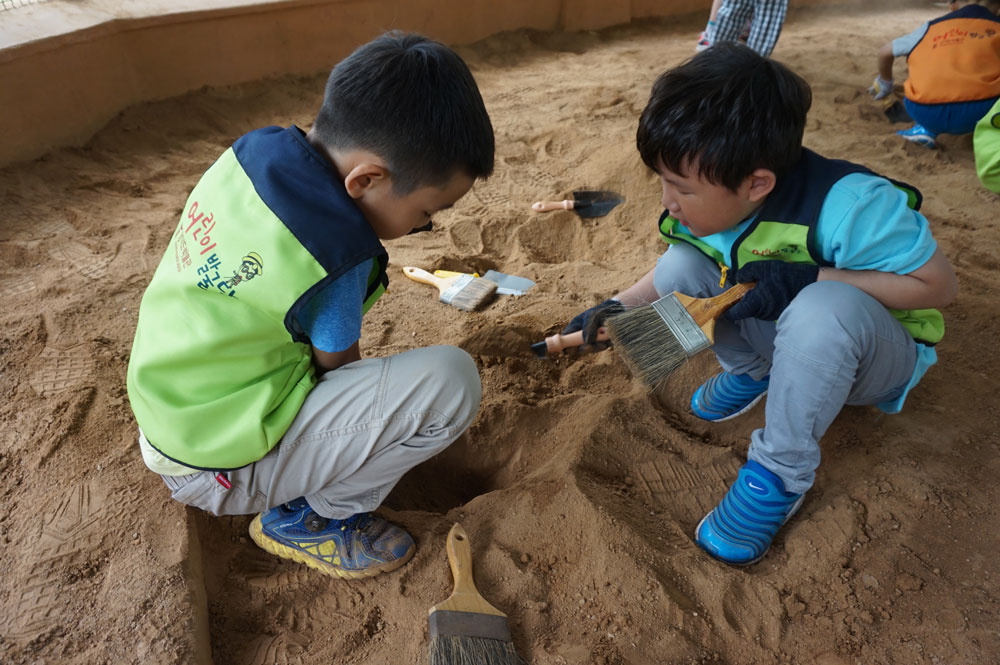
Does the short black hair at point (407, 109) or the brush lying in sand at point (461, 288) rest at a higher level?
the short black hair at point (407, 109)

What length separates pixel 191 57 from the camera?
3.43m

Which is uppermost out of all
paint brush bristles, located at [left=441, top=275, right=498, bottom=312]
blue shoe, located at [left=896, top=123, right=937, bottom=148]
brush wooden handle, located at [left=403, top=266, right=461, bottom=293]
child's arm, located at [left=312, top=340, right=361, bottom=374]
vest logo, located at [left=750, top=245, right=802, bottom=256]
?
child's arm, located at [left=312, top=340, right=361, bottom=374]

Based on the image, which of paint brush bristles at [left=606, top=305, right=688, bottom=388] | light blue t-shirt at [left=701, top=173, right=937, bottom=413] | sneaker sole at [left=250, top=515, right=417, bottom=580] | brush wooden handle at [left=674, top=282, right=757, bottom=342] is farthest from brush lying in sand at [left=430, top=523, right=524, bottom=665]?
light blue t-shirt at [left=701, top=173, right=937, bottom=413]

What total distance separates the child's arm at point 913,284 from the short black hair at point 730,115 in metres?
0.28

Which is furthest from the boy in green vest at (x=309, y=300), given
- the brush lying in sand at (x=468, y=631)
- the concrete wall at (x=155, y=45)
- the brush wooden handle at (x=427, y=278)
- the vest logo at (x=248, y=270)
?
the concrete wall at (x=155, y=45)

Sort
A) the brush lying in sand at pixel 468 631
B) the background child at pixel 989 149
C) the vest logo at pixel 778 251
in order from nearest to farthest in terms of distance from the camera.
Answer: the brush lying in sand at pixel 468 631 < the vest logo at pixel 778 251 < the background child at pixel 989 149

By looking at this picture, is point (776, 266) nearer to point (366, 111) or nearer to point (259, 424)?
point (366, 111)

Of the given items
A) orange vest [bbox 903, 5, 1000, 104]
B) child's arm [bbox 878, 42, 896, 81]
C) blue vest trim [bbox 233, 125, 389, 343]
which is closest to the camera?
blue vest trim [bbox 233, 125, 389, 343]

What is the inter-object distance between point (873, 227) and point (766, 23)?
3.37 metres

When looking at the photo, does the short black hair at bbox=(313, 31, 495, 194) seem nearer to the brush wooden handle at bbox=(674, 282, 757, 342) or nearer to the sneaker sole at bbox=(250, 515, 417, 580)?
the brush wooden handle at bbox=(674, 282, 757, 342)

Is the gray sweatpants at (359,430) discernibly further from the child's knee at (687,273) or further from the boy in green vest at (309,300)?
the child's knee at (687,273)

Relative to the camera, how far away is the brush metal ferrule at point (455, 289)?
217 centimetres

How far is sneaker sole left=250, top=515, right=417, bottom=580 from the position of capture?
136 centimetres

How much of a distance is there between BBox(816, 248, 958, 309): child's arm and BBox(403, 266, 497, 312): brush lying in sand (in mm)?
1116
